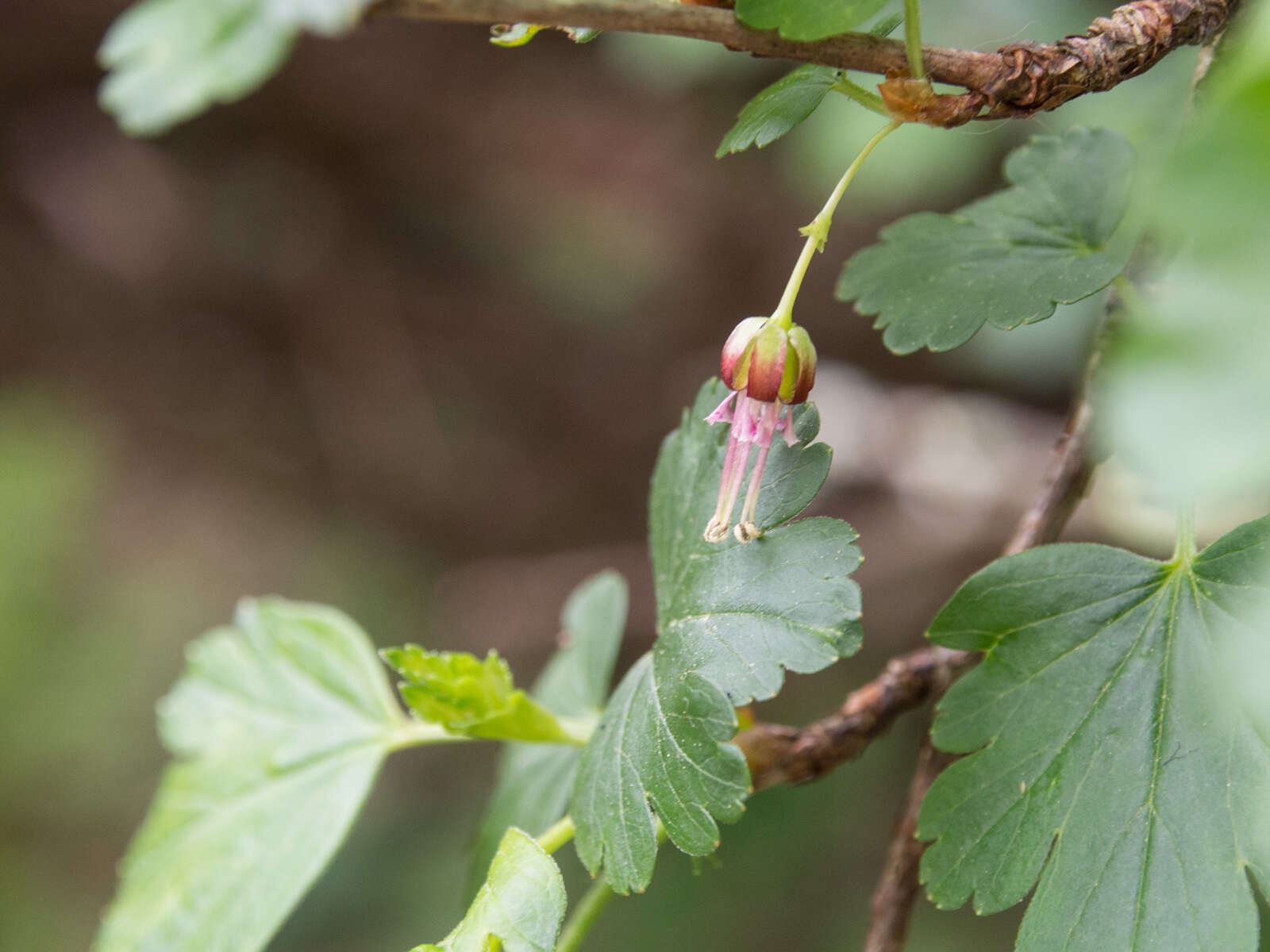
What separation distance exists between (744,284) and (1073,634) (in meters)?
2.69

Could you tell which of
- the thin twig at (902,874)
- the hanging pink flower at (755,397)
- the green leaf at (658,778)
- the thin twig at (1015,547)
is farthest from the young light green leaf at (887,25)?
the thin twig at (902,874)

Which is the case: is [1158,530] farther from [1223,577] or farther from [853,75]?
[1223,577]

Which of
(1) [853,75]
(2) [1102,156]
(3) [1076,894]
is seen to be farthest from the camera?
(1) [853,75]

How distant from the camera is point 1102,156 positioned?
83 centimetres

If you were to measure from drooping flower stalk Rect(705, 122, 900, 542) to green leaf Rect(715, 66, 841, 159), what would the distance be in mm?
48

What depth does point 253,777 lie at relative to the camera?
1122 millimetres

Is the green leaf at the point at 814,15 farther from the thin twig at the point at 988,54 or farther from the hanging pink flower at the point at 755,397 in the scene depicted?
the hanging pink flower at the point at 755,397

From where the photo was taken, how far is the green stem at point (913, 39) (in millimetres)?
561

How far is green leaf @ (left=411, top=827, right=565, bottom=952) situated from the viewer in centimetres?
66

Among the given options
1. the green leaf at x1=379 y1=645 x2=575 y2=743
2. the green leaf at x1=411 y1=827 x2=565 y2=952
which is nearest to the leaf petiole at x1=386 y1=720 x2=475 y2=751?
the green leaf at x1=379 y1=645 x2=575 y2=743

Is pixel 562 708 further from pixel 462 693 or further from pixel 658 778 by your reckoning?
pixel 658 778

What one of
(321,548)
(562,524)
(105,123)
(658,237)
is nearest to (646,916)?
(562,524)

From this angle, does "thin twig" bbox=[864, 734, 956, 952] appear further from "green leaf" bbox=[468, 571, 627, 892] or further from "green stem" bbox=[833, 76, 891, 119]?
"green stem" bbox=[833, 76, 891, 119]

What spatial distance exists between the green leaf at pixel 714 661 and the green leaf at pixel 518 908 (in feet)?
0.14
